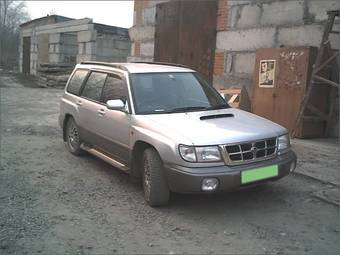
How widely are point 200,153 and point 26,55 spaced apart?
97.0 feet

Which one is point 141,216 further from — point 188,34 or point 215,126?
point 188,34

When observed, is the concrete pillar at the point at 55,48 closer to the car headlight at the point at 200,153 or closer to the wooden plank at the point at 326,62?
the wooden plank at the point at 326,62

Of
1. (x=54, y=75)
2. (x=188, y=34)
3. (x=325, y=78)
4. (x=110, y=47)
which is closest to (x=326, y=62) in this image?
(x=325, y=78)

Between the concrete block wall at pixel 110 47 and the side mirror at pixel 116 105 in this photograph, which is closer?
the side mirror at pixel 116 105

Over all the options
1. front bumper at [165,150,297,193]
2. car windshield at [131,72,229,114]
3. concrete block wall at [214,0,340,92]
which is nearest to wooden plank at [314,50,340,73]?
concrete block wall at [214,0,340,92]

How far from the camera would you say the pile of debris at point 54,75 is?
21438 mm

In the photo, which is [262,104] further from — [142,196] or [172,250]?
[172,250]

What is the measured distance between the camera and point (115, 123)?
574cm

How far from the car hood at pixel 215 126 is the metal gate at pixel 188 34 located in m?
5.85

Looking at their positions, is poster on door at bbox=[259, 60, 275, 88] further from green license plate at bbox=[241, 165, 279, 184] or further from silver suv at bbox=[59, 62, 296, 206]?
green license plate at bbox=[241, 165, 279, 184]

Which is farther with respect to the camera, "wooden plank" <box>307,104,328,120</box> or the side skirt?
"wooden plank" <box>307,104,328,120</box>

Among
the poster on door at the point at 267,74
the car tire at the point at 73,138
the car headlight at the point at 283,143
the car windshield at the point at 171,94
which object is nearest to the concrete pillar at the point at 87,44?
the poster on door at the point at 267,74

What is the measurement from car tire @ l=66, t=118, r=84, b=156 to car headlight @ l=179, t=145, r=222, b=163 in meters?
3.00

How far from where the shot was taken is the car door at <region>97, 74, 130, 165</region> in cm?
552
